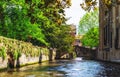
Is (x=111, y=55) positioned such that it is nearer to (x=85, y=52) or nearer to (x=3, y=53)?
(x=3, y=53)

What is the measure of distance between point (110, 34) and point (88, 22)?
110 ft

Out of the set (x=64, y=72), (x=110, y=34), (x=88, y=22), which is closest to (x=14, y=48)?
(x=64, y=72)

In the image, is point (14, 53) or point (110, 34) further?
point (110, 34)

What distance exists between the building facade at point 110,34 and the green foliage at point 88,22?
1921cm

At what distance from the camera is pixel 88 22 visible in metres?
90.9

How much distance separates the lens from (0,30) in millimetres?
41969

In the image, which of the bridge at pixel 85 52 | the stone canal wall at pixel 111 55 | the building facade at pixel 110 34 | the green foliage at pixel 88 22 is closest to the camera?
the stone canal wall at pixel 111 55

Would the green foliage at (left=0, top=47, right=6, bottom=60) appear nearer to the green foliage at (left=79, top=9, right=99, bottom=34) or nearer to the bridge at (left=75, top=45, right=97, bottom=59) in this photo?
the green foliage at (left=79, top=9, right=99, bottom=34)

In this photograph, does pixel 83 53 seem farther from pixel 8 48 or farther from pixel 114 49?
pixel 8 48

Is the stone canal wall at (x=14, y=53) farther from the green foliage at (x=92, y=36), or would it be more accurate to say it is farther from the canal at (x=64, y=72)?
the green foliage at (x=92, y=36)

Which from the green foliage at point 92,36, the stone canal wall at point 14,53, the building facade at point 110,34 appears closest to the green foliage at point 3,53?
the stone canal wall at point 14,53

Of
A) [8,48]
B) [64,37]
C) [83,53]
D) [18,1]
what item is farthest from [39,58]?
[83,53]

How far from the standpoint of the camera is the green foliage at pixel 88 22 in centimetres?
8862

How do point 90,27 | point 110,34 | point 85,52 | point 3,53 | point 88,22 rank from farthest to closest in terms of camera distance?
point 85,52
point 90,27
point 88,22
point 110,34
point 3,53
